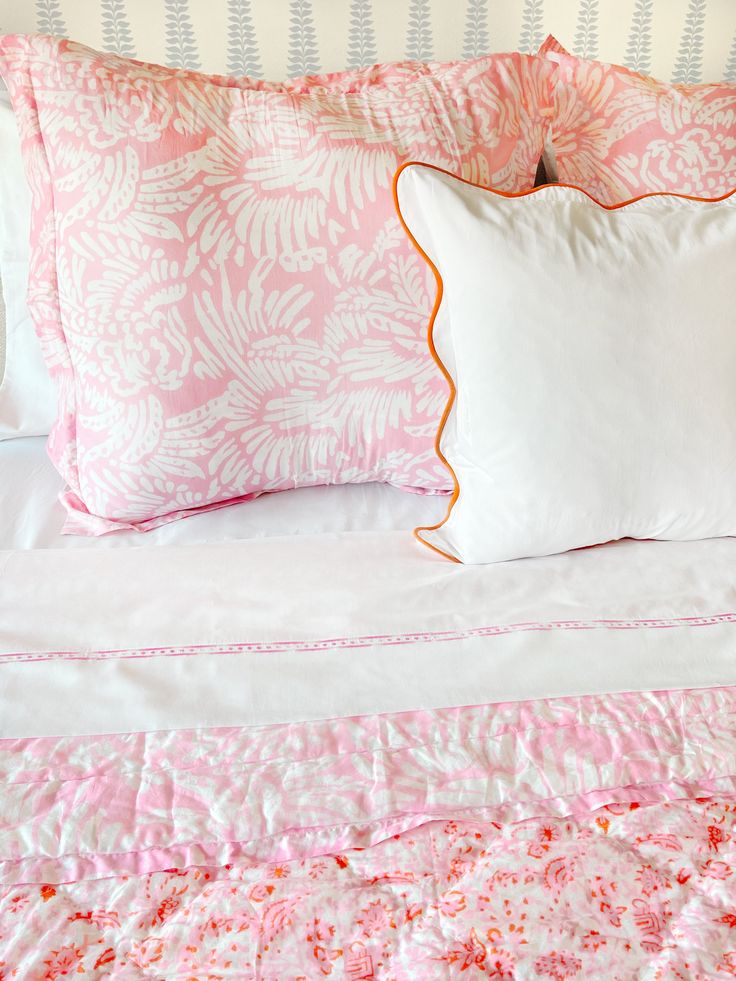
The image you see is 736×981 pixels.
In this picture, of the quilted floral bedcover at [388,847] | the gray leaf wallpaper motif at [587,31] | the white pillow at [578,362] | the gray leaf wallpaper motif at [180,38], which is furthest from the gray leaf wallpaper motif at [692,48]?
the quilted floral bedcover at [388,847]

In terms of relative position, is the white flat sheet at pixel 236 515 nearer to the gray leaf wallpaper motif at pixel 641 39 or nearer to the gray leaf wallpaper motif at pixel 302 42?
the gray leaf wallpaper motif at pixel 302 42

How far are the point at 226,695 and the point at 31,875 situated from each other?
0.71 feet

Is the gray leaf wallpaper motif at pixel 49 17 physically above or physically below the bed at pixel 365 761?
above

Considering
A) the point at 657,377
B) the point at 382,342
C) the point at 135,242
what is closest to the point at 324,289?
the point at 382,342

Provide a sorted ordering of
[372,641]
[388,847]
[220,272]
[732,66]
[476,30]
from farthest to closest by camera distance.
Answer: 1. [732,66]
2. [476,30]
3. [220,272]
4. [372,641]
5. [388,847]

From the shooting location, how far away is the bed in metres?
0.57

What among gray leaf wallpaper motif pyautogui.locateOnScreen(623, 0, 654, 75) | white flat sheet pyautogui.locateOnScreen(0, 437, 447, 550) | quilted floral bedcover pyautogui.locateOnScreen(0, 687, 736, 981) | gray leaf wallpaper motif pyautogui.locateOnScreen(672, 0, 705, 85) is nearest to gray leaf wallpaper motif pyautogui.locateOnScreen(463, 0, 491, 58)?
gray leaf wallpaper motif pyautogui.locateOnScreen(623, 0, 654, 75)

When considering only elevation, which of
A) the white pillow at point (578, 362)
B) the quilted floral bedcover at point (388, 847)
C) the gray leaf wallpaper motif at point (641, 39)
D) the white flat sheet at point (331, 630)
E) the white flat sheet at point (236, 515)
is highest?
the gray leaf wallpaper motif at point (641, 39)

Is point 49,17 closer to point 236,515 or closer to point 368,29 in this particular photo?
point 368,29

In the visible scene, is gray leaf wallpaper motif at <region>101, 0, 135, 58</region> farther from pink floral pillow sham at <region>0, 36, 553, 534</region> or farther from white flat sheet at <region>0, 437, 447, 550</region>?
white flat sheet at <region>0, 437, 447, 550</region>

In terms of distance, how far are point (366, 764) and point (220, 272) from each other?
592 mm

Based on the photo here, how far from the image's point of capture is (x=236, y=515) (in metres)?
1.11

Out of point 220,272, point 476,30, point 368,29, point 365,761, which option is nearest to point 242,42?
point 368,29

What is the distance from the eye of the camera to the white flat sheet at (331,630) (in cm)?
77
